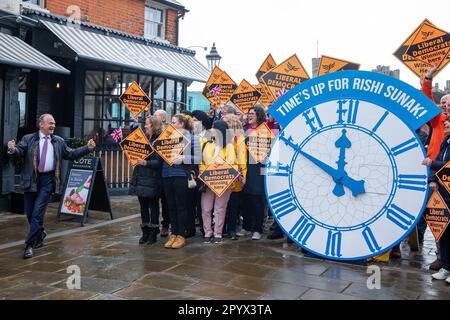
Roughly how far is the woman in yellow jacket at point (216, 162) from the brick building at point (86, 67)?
3.91m

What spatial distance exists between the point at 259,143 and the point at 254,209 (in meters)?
1.00

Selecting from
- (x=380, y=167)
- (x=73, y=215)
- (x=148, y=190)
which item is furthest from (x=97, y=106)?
(x=380, y=167)

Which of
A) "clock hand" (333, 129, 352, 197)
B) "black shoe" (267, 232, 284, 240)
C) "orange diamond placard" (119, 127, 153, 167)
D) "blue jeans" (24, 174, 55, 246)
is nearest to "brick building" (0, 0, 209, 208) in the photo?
"blue jeans" (24, 174, 55, 246)

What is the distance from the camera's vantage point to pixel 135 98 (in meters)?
7.02

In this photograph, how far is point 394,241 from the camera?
4707 millimetres

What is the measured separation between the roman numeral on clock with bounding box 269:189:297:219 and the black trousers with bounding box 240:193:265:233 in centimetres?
108

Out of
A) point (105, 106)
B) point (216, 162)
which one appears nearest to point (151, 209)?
point (216, 162)

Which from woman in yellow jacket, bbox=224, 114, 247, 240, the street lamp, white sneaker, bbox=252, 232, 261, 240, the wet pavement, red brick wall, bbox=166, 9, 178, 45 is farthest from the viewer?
red brick wall, bbox=166, 9, 178, 45

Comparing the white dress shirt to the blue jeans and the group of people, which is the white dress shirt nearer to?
the blue jeans

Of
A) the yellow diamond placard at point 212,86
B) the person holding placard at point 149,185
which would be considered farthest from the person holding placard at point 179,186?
the yellow diamond placard at point 212,86

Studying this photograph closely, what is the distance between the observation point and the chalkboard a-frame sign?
7730mm

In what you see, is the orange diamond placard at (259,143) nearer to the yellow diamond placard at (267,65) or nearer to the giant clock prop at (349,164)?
the giant clock prop at (349,164)

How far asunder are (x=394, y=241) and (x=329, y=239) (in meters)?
0.69

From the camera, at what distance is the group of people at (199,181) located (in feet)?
19.7
